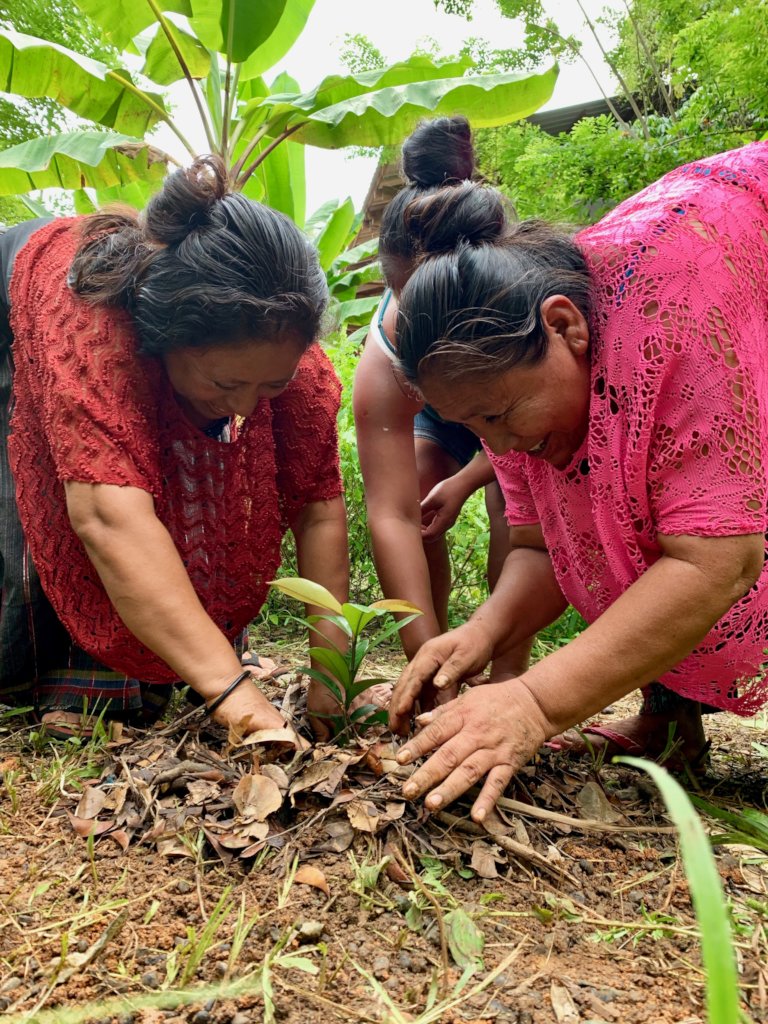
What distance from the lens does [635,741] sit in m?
1.90

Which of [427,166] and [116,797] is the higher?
[427,166]

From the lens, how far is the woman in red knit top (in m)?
1.56

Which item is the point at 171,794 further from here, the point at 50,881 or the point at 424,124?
the point at 424,124

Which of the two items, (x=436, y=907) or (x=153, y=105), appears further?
(x=153, y=105)

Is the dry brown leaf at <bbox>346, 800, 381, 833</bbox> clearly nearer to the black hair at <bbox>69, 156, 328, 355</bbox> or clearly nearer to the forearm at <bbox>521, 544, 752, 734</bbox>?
the forearm at <bbox>521, 544, 752, 734</bbox>

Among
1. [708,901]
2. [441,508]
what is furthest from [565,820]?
[441,508]

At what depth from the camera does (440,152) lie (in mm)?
1939

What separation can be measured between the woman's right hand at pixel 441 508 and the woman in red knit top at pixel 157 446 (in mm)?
487

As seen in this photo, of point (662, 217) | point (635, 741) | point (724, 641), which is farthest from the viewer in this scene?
point (635, 741)

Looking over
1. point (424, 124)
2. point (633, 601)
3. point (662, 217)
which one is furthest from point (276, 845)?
point (424, 124)

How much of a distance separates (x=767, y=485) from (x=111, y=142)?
13.2 feet

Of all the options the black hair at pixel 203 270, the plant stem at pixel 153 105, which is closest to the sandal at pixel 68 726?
the black hair at pixel 203 270

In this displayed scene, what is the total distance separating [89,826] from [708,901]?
3.85 feet

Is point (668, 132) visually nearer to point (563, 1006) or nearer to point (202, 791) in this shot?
point (202, 791)
